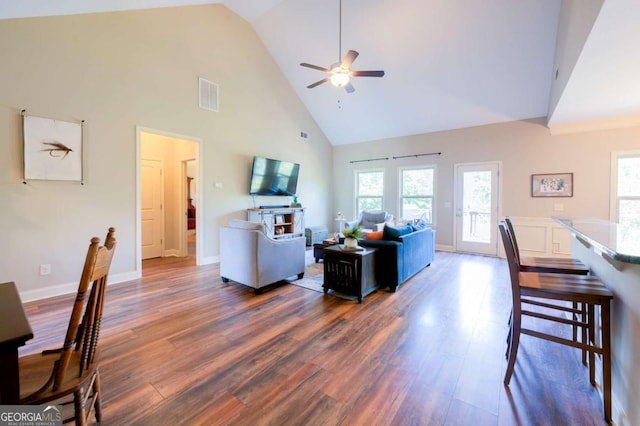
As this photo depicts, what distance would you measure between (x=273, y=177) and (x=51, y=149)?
3.69 meters

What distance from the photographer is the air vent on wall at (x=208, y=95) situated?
16.1ft

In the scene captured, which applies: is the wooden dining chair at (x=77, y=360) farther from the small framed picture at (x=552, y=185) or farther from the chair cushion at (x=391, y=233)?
the small framed picture at (x=552, y=185)

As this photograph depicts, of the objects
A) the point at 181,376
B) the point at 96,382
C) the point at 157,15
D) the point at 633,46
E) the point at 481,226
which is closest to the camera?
the point at 96,382

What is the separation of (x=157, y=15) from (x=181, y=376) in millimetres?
5131

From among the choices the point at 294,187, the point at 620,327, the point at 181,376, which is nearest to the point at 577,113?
the point at 620,327

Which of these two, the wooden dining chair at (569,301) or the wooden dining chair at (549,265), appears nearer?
the wooden dining chair at (569,301)

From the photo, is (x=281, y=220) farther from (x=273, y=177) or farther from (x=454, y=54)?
(x=454, y=54)

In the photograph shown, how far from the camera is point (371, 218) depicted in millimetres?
6516

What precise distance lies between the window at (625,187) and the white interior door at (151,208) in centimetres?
877

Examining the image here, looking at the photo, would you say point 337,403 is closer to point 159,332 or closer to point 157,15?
point 159,332

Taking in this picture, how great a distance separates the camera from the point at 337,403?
1656 mm

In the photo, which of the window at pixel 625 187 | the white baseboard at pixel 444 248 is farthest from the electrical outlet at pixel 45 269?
the window at pixel 625 187

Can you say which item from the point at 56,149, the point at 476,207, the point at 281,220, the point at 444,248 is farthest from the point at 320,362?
the point at 476,207

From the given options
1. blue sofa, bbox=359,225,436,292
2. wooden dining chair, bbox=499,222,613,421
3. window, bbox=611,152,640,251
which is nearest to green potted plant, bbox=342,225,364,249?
blue sofa, bbox=359,225,436,292
